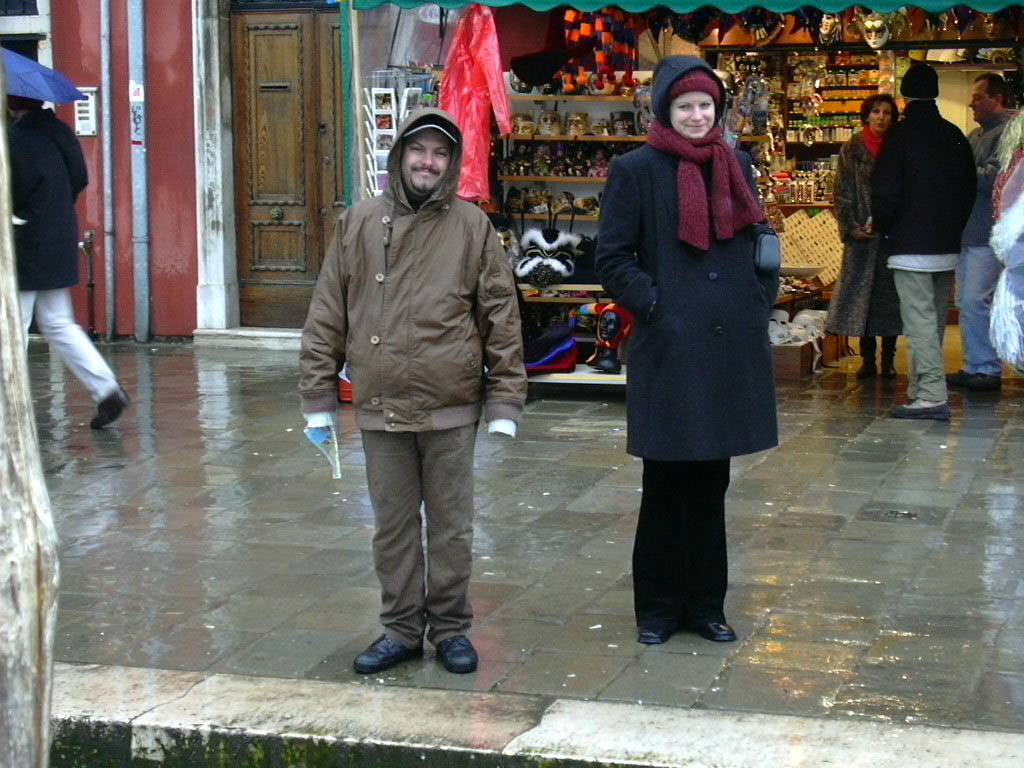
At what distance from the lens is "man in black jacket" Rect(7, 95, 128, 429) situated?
8.86 m

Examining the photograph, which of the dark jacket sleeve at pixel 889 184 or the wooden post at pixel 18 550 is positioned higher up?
the dark jacket sleeve at pixel 889 184

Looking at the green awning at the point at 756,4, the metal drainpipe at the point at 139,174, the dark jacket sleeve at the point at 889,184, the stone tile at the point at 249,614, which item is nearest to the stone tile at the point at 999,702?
the stone tile at the point at 249,614

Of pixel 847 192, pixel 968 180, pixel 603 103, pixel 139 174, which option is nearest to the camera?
pixel 968 180

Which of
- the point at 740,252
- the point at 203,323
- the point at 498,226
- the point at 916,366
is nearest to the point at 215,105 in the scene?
the point at 203,323

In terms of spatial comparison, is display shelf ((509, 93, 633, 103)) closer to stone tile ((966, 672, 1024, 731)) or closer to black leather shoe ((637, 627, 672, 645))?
black leather shoe ((637, 627, 672, 645))

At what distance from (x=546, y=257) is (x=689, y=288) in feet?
17.0

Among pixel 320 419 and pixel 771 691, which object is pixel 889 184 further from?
pixel 320 419

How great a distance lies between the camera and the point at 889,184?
368 inches

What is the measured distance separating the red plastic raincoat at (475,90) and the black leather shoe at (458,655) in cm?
480

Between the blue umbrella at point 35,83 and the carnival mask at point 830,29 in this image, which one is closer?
the blue umbrella at point 35,83

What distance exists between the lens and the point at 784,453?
824 centimetres

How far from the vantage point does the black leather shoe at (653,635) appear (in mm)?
5145

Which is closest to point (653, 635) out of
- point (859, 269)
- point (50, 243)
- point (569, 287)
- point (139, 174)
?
point (50, 243)

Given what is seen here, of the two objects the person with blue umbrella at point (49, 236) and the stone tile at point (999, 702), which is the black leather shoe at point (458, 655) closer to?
the stone tile at point (999, 702)
